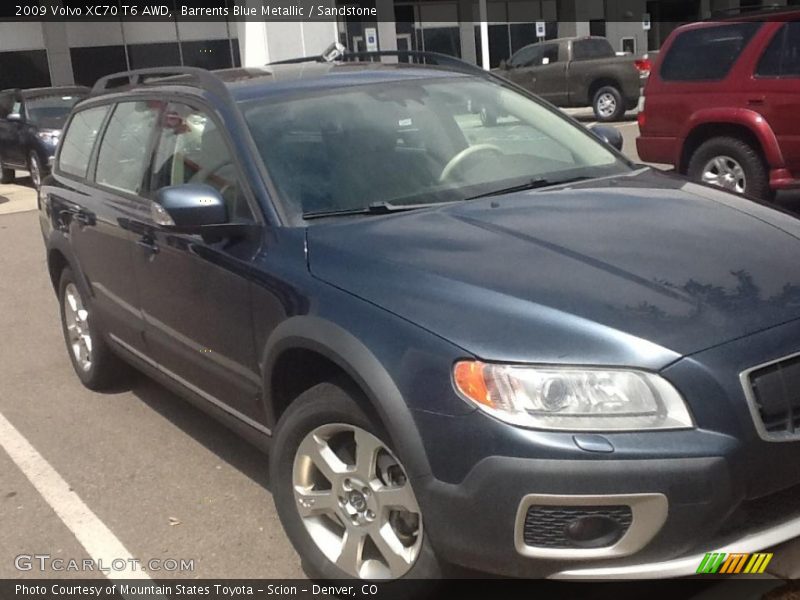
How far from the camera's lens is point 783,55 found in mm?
8305

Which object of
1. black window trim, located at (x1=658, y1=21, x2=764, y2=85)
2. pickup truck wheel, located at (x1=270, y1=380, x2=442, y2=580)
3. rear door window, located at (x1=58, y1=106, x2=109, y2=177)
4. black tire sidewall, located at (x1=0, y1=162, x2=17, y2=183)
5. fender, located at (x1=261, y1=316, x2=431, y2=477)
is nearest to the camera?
fender, located at (x1=261, y1=316, x2=431, y2=477)

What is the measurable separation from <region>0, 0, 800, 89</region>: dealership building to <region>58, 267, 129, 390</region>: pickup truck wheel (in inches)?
794

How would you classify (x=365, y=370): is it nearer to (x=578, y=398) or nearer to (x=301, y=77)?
(x=578, y=398)

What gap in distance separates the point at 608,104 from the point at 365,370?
1861cm

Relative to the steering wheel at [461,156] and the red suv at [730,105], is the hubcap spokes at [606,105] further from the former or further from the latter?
the steering wheel at [461,156]

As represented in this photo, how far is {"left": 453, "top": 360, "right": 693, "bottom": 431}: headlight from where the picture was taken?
2.52 metres

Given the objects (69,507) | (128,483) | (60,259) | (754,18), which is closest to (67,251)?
(60,259)

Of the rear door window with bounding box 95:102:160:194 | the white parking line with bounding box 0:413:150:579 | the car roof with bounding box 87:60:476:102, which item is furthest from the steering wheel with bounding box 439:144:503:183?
the white parking line with bounding box 0:413:150:579

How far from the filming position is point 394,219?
338 centimetres

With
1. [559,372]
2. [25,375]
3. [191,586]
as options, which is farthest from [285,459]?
[25,375]

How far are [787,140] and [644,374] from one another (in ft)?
21.0

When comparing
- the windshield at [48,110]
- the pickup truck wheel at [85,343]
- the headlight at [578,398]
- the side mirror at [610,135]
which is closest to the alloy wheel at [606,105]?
the windshield at [48,110]

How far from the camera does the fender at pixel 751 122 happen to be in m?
8.25

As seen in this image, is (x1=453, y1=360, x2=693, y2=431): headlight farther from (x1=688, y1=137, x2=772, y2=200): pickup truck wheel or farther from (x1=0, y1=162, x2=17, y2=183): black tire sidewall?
(x1=0, y1=162, x2=17, y2=183): black tire sidewall
